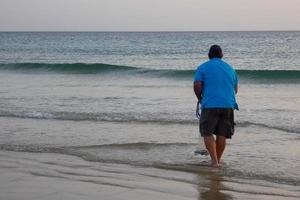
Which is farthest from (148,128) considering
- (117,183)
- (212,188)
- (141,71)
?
(141,71)

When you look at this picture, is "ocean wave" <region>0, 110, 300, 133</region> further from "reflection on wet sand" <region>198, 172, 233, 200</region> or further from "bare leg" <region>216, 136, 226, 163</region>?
"reflection on wet sand" <region>198, 172, 233, 200</region>

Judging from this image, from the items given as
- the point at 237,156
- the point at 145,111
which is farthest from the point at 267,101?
the point at 237,156

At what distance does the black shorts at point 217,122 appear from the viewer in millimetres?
6809

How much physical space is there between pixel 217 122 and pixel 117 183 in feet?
5.39

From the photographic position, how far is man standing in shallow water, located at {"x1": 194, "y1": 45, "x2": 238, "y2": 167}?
6.79 meters

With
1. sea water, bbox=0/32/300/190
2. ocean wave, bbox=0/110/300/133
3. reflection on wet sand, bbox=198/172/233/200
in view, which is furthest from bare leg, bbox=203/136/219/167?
ocean wave, bbox=0/110/300/133

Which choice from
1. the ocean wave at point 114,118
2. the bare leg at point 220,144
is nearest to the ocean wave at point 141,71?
the ocean wave at point 114,118

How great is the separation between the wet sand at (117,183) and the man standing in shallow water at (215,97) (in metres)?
0.50

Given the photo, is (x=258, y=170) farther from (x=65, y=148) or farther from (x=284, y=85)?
(x=284, y=85)

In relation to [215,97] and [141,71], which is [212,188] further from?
[141,71]

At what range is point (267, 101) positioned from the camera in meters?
14.1

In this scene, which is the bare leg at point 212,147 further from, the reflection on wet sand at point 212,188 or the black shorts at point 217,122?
the reflection on wet sand at point 212,188

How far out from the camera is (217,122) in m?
6.86

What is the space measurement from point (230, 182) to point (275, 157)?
166 cm
